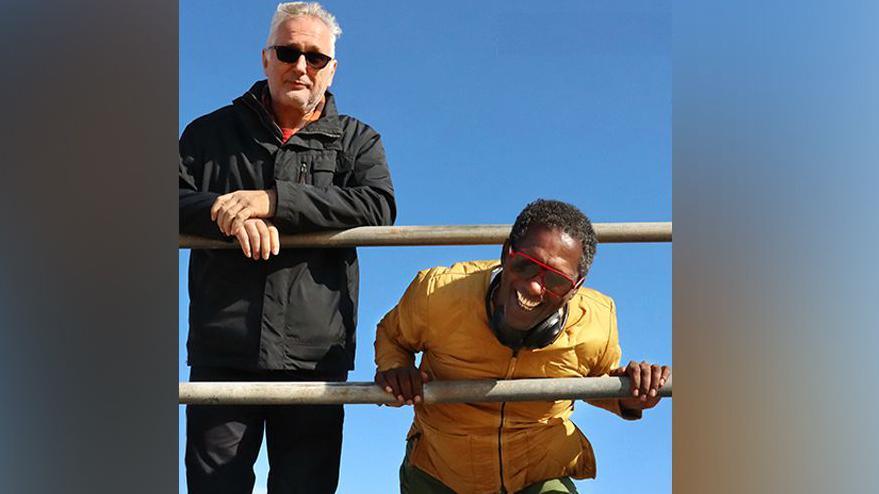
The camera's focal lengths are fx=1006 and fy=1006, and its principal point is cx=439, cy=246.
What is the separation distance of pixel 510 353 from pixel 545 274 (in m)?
0.22

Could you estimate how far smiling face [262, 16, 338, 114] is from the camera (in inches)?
94.0

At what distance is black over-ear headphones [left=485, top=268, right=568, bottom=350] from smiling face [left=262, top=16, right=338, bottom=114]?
0.63 m

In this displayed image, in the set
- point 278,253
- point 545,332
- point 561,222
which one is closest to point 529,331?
point 545,332

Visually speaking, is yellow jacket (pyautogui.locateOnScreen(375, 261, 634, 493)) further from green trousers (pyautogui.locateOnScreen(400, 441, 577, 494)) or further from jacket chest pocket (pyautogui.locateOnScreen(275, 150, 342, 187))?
jacket chest pocket (pyautogui.locateOnScreen(275, 150, 342, 187))

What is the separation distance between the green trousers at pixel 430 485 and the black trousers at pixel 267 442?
0.23 metres

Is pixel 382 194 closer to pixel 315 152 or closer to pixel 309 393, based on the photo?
pixel 315 152

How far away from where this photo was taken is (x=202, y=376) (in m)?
2.35

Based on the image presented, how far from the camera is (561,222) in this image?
2.34 meters

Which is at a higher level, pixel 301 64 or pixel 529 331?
pixel 301 64
